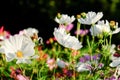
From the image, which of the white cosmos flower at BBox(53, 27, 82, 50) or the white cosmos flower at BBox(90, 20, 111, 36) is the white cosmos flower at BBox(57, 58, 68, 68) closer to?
the white cosmos flower at BBox(90, 20, 111, 36)

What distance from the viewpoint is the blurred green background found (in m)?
7.88

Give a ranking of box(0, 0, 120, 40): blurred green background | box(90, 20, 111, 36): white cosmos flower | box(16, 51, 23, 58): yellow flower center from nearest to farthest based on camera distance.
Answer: box(16, 51, 23, 58): yellow flower center
box(90, 20, 111, 36): white cosmos flower
box(0, 0, 120, 40): blurred green background

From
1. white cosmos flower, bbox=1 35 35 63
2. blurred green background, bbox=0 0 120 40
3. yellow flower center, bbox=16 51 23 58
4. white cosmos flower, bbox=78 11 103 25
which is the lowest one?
yellow flower center, bbox=16 51 23 58

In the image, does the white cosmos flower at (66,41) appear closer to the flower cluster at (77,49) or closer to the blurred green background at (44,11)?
the flower cluster at (77,49)

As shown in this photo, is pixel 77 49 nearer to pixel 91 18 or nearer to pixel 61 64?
pixel 91 18

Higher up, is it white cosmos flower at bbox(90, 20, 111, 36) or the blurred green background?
the blurred green background

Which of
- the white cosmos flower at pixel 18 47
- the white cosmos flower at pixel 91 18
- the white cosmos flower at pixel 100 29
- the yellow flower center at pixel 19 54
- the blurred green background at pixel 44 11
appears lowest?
the yellow flower center at pixel 19 54

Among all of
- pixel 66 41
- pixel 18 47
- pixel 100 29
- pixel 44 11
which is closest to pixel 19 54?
pixel 18 47

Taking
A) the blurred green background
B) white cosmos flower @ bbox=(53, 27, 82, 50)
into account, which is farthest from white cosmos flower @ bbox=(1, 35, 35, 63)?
the blurred green background

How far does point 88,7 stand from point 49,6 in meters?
0.67

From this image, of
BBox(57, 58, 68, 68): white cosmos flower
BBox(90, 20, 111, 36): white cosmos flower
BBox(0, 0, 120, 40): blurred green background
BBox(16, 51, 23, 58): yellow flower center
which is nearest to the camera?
BBox(16, 51, 23, 58): yellow flower center

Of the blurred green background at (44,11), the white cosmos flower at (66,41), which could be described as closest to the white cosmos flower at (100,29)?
the white cosmos flower at (66,41)

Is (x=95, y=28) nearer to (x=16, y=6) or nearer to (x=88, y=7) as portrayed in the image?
(x=88, y=7)

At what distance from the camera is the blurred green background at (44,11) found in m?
7.88
